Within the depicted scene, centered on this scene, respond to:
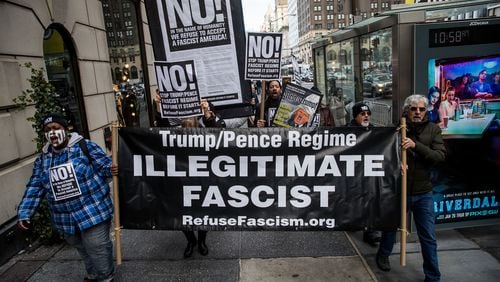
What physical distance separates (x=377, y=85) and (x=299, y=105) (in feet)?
5.34

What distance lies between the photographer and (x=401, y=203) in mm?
3379

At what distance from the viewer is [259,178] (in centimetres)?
353

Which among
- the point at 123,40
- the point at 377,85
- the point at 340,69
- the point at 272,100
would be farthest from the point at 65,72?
the point at 377,85

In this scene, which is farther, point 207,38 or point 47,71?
point 47,71

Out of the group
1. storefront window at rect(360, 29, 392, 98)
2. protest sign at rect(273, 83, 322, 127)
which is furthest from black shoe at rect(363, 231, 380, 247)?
storefront window at rect(360, 29, 392, 98)

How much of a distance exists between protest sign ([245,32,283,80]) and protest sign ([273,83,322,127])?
0.37m

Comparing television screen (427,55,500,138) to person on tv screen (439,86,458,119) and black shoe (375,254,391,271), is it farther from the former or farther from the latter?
black shoe (375,254,391,271)

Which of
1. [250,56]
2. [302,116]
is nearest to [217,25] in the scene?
[250,56]

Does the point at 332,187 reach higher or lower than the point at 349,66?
lower

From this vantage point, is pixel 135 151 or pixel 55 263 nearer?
pixel 135 151

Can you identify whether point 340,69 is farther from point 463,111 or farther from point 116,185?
point 116,185

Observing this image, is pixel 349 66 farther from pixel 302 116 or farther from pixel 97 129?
pixel 97 129

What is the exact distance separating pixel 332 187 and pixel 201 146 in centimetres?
129

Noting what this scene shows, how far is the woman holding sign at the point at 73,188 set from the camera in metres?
3.36
